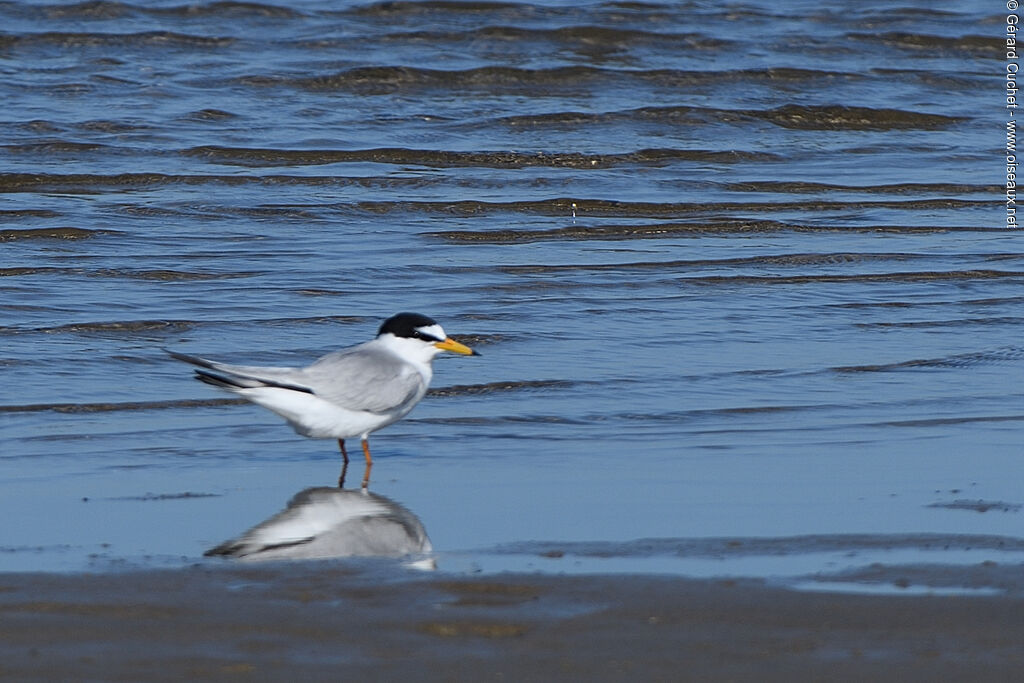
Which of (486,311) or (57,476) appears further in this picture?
(486,311)

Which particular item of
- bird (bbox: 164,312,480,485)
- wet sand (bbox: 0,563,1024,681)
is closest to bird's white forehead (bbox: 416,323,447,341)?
bird (bbox: 164,312,480,485)

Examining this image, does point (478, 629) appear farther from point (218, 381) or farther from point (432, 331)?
point (432, 331)

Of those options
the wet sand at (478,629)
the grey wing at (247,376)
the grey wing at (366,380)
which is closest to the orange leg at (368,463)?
the grey wing at (366,380)

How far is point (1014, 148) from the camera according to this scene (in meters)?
14.6

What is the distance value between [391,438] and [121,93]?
371 inches

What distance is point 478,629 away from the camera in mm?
3932

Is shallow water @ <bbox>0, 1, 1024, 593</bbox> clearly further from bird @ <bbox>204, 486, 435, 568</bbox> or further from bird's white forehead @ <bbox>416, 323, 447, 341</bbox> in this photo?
bird's white forehead @ <bbox>416, 323, 447, 341</bbox>

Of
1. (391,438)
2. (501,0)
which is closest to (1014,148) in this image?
(501,0)

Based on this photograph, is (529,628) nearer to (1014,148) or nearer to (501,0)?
(1014,148)

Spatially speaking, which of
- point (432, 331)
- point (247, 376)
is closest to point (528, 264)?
point (432, 331)

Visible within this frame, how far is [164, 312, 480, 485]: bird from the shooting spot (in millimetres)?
5762

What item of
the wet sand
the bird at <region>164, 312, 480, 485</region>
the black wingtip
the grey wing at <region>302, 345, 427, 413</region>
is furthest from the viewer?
the grey wing at <region>302, 345, 427, 413</region>

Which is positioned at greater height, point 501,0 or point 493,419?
point 501,0

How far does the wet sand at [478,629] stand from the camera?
→ 12.0 feet
